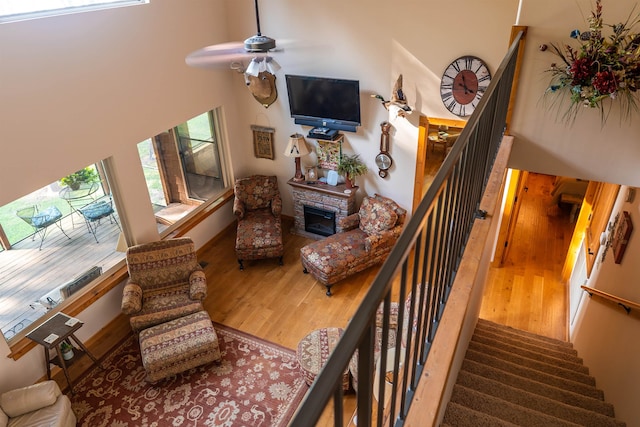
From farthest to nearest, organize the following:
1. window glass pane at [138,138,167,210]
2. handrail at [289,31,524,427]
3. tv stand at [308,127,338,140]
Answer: tv stand at [308,127,338,140]
window glass pane at [138,138,167,210]
handrail at [289,31,524,427]

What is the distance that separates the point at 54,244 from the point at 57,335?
0.91m

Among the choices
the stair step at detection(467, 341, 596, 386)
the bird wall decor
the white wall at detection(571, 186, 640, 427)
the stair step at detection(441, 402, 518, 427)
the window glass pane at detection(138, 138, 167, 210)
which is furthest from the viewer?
the bird wall decor

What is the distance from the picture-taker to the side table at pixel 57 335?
3.81m

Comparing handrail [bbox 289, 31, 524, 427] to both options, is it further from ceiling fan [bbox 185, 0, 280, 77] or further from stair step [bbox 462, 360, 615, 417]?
ceiling fan [bbox 185, 0, 280, 77]

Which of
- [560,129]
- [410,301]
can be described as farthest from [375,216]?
[410,301]

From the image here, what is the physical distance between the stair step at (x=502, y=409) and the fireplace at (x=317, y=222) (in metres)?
3.63

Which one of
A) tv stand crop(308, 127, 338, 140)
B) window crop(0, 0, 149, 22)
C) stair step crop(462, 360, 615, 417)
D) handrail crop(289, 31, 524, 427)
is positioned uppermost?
window crop(0, 0, 149, 22)

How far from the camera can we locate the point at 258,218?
6.08 meters

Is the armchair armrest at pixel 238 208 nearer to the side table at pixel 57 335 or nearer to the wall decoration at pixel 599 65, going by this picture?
the side table at pixel 57 335

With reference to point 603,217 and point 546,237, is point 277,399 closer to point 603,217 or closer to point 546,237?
point 603,217

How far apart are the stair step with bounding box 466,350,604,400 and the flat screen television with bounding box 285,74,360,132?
120 inches

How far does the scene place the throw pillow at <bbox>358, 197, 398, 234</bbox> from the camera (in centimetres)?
545

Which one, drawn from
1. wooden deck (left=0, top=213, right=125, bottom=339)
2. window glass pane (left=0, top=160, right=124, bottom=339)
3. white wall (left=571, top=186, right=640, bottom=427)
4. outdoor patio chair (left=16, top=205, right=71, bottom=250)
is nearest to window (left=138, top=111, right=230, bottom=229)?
window glass pane (left=0, top=160, right=124, bottom=339)

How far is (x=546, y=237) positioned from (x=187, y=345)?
5864 mm
